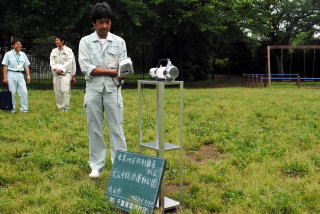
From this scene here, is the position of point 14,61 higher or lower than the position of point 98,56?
higher

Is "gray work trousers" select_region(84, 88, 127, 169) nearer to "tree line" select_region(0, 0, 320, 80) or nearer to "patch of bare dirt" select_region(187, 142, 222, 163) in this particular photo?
"patch of bare dirt" select_region(187, 142, 222, 163)

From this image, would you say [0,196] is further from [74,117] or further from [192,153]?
[74,117]

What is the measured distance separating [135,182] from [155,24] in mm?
16069

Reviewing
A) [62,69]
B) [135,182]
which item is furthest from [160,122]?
[62,69]

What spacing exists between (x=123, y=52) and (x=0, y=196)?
2.07m

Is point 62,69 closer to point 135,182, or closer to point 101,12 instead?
point 101,12

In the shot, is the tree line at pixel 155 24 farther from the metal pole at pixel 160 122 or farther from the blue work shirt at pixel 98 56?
the metal pole at pixel 160 122

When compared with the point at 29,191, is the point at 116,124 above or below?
above

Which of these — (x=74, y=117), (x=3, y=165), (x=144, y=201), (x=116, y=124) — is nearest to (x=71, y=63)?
(x=74, y=117)

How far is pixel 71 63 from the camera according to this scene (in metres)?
9.62

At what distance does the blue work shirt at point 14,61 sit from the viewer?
9.23 metres

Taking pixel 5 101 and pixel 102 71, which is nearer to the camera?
pixel 102 71

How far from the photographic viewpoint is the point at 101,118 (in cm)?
457

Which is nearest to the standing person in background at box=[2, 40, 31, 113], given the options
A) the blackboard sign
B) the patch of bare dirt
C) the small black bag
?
the small black bag
